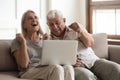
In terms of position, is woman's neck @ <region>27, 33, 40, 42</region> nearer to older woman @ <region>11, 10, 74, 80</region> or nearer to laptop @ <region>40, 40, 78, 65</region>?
older woman @ <region>11, 10, 74, 80</region>

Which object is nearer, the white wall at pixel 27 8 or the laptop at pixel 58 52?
the laptop at pixel 58 52

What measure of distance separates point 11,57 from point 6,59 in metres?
0.05

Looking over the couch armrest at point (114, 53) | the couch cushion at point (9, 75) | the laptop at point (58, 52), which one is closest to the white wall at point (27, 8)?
the couch cushion at point (9, 75)

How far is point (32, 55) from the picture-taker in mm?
2375

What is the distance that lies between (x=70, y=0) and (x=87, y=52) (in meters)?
1.53

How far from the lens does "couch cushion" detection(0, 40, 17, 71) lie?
2406 mm

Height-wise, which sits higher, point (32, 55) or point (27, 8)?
point (27, 8)

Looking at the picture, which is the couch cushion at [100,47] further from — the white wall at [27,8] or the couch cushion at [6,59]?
the white wall at [27,8]

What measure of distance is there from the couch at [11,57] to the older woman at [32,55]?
0.11 metres

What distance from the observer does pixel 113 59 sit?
9.19 feet

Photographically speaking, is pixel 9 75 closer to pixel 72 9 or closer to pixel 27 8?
pixel 27 8

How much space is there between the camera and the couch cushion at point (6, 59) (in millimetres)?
2406

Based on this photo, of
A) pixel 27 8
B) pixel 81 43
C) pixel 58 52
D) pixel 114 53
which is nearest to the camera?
pixel 58 52

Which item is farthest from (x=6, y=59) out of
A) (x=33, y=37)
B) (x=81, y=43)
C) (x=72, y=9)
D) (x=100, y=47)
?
(x=72, y=9)
